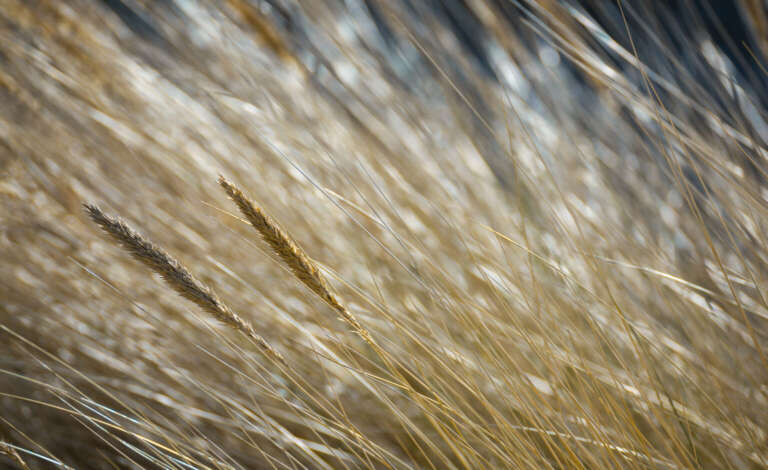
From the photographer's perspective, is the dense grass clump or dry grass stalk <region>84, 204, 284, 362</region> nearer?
dry grass stalk <region>84, 204, 284, 362</region>

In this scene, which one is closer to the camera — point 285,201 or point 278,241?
point 278,241

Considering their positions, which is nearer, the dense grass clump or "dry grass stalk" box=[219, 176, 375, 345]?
"dry grass stalk" box=[219, 176, 375, 345]

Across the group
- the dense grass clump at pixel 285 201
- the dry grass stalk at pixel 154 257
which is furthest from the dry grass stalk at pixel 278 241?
the dense grass clump at pixel 285 201

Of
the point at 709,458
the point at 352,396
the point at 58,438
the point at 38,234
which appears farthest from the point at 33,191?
the point at 709,458

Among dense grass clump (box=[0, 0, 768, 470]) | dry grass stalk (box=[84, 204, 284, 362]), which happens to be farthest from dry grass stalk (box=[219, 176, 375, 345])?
dense grass clump (box=[0, 0, 768, 470])

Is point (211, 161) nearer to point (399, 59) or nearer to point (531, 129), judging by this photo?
point (399, 59)

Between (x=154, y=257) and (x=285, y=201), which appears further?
(x=285, y=201)

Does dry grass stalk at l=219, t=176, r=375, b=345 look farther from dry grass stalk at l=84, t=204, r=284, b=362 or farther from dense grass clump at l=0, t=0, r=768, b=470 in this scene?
dense grass clump at l=0, t=0, r=768, b=470

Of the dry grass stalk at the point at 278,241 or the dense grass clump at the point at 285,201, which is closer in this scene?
the dry grass stalk at the point at 278,241

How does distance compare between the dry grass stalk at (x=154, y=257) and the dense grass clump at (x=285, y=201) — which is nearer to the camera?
the dry grass stalk at (x=154, y=257)

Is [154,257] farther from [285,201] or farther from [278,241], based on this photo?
[285,201]

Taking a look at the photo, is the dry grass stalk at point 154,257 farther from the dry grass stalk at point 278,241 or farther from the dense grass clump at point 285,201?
the dense grass clump at point 285,201

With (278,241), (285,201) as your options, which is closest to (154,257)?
(278,241)
